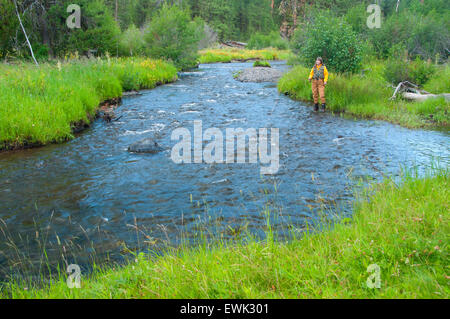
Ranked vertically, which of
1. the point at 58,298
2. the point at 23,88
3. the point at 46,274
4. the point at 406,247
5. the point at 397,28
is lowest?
the point at 46,274

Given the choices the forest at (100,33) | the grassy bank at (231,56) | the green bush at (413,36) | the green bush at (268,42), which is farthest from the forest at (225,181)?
the green bush at (268,42)

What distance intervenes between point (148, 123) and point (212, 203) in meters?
7.91

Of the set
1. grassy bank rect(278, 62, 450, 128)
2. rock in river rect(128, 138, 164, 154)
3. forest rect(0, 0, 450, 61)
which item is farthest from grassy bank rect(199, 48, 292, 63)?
rock in river rect(128, 138, 164, 154)

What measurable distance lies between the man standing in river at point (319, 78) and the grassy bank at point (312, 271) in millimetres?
11744

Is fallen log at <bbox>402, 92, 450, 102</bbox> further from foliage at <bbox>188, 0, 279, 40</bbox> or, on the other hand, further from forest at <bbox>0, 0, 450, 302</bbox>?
foliage at <bbox>188, 0, 279, 40</bbox>

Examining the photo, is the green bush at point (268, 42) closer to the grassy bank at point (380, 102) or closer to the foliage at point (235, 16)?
the foliage at point (235, 16)

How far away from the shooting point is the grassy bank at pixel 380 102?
13.3 metres

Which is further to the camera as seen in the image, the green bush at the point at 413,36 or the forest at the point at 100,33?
the green bush at the point at 413,36

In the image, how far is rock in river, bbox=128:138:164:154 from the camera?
1030 cm

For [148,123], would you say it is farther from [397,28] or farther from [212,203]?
[397,28]

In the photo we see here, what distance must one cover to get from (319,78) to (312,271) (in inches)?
521

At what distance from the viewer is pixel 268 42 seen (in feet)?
235

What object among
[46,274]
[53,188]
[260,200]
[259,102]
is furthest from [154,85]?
[46,274]
